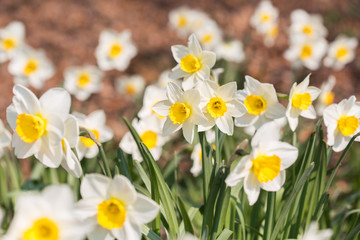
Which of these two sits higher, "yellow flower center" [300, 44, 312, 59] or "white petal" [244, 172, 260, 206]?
"white petal" [244, 172, 260, 206]

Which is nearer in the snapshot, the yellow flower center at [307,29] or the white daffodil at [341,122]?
the white daffodil at [341,122]

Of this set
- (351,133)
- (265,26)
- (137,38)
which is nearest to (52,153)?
(351,133)

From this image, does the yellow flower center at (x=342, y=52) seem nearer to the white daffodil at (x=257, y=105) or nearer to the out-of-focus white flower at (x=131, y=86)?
the out-of-focus white flower at (x=131, y=86)

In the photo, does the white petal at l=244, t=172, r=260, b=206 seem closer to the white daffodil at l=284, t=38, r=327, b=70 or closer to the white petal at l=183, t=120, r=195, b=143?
the white petal at l=183, t=120, r=195, b=143

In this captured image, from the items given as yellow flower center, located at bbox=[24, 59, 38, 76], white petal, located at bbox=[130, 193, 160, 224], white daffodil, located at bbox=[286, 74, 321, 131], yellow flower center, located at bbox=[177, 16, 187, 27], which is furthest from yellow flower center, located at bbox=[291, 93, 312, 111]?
yellow flower center, located at bbox=[177, 16, 187, 27]

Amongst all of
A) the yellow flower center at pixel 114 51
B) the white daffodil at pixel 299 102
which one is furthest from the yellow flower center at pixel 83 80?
the white daffodil at pixel 299 102

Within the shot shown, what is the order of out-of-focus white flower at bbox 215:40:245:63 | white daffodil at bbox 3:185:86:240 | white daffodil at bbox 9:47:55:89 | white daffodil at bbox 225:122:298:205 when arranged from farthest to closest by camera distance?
out-of-focus white flower at bbox 215:40:245:63
white daffodil at bbox 9:47:55:89
white daffodil at bbox 225:122:298:205
white daffodil at bbox 3:185:86:240

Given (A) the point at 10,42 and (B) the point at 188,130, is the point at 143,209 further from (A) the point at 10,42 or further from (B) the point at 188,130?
(A) the point at 10,42

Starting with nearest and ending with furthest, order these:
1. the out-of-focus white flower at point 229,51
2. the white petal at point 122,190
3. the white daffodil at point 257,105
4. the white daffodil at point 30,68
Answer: the white petal at point 122,190 → the white daffodil at point 257,105 → the white daffodil at point 30,68 → the out-of-focus white flower at point 229,51
